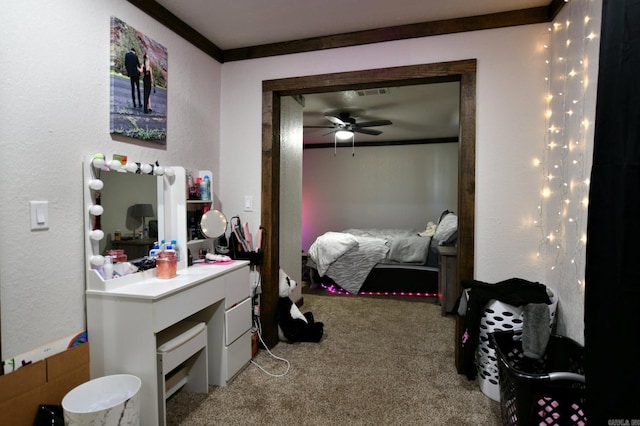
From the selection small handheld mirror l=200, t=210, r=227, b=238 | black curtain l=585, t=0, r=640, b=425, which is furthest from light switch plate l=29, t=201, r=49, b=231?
black curtain l=585, t=0, r=640, b=425

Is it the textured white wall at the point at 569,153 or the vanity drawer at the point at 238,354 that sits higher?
the textured white wall at the point at 569,153

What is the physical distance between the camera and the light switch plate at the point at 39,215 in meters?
1.48

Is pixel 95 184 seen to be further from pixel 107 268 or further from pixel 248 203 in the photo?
pixel 248 203

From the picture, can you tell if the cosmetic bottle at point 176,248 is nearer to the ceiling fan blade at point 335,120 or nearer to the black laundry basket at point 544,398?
the black laundry basket at point 544,398

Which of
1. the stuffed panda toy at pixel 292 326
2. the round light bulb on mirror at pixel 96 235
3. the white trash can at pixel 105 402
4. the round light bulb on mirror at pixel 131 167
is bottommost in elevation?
the stuffed panda toy at pixel 292 326

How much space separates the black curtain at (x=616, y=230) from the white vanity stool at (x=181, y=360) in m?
1.76

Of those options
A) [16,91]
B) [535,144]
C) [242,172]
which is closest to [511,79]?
[535,144]

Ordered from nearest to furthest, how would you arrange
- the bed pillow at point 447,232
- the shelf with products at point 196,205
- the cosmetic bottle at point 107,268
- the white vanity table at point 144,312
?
the white vanity table at point 144,312, the cosmetic bottle at point 107,268, the shelf with products at point 196,205, the bed pillow at point 447,232

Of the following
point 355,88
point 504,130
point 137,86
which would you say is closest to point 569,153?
point 504,130

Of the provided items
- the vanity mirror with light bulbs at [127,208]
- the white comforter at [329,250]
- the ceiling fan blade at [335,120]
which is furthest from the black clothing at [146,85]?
the white comforter at [329,250]

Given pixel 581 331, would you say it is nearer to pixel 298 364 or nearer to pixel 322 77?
pixel 298 364

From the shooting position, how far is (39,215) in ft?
4.93

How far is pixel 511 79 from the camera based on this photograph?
87.4 inches

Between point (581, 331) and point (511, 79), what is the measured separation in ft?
5.11
